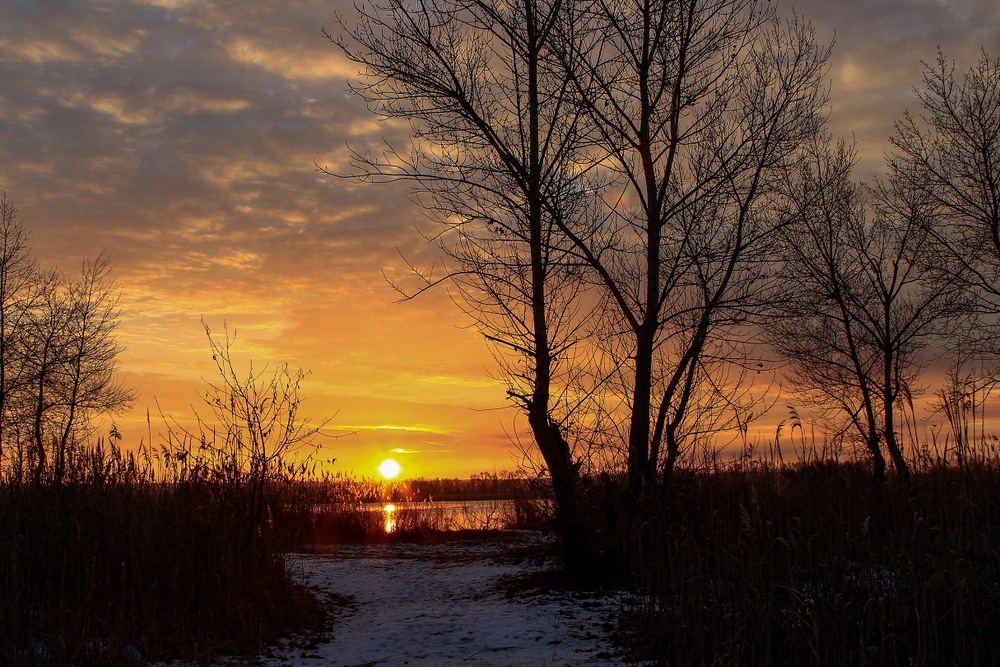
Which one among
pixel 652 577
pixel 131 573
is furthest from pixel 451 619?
pixel 131 573

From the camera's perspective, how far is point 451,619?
8000mm

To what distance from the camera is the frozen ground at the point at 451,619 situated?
22.2 ft

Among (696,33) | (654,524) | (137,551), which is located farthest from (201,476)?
(696,33)

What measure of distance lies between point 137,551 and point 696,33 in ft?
29.8

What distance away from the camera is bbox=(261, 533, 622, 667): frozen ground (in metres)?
6.76

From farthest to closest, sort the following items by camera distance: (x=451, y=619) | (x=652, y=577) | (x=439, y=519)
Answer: (x=439, y=519) < (x=451, y=619) < (x=652, y=577)

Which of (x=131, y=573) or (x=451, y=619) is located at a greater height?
(x=131, y=573)

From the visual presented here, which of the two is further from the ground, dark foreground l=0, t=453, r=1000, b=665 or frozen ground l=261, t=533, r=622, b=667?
dark foreground l=0, t=453, r=1000, b=665

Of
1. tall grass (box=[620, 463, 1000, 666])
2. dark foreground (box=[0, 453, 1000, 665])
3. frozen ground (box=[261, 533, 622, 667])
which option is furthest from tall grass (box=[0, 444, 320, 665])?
tall grass (box=[620, 463, 1000, 666])

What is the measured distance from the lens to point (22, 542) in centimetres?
740

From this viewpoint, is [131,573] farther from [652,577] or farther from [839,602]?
[839,602]

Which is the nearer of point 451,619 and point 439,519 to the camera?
point 451,619

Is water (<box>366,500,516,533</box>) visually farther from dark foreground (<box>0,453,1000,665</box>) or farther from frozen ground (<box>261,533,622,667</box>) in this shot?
dark foreground (<box>0,453,1000,665</box>)

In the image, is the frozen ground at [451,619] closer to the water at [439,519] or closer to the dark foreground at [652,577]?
the dark foreground at [652,577]
